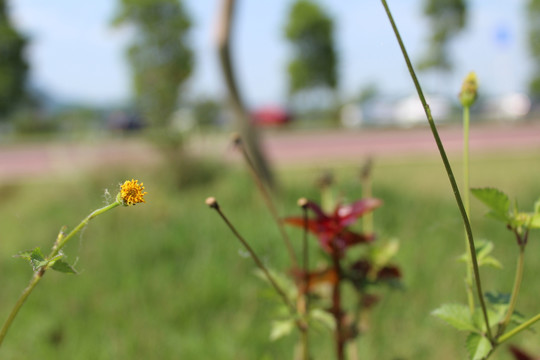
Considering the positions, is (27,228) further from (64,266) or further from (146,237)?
(64,266)

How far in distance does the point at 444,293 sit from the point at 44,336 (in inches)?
68.6

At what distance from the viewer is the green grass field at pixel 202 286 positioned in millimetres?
2047

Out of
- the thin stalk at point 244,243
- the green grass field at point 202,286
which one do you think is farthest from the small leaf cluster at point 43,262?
the green grass field at point 202,286

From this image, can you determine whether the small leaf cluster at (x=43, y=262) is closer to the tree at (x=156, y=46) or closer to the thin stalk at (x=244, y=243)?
the thin stalk at (x=244, y=243)

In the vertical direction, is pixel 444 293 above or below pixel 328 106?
below

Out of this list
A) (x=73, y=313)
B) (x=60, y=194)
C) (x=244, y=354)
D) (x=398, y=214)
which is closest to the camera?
(x=244, y=354)

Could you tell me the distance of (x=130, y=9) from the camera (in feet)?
105

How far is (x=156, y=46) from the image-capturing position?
31797mm

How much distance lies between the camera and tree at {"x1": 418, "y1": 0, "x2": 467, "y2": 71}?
2650cm

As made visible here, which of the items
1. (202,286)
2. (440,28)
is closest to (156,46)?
(440,28)

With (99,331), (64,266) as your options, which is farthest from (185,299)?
(64,266)

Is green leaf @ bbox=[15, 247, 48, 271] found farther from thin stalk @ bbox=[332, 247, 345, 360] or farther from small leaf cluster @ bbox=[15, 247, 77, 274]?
thin stalk @ bbox=[332, 247, 345, 360]

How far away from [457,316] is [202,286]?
2038 mm

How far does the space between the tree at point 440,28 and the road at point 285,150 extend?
11781 mm
